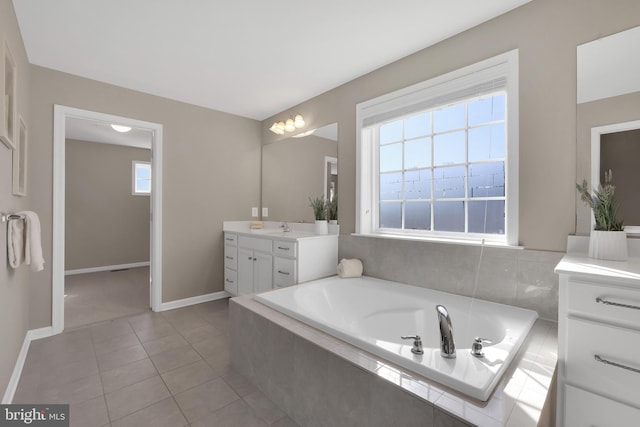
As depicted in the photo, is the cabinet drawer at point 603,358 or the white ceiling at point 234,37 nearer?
the cabinet drawer at point 603,358

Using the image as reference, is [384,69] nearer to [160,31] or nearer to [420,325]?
[160,31]

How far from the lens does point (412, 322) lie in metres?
2.04

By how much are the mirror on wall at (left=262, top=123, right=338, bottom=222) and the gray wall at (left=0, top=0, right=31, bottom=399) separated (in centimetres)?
237

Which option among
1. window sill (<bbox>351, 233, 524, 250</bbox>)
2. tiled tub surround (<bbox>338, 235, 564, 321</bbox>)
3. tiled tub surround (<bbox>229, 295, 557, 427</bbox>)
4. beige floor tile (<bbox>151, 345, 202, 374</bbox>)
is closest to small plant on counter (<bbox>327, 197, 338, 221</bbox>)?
window sill (<bbox>351, 233, 524, 250</bbox>)

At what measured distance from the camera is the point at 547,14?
1.73m

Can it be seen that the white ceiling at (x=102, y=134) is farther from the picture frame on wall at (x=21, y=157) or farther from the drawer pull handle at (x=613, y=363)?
the drawer pull handle at (x=613, y=363)

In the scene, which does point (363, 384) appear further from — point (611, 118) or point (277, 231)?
point (277, 231)

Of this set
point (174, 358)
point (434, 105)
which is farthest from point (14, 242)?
point (434, 105)

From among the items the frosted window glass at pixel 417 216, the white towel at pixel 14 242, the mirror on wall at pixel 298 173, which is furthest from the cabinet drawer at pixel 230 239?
the frosted window glass at pixel 417 216

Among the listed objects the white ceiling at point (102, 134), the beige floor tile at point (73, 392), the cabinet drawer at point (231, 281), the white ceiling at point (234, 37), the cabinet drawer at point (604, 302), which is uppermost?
the white ceiling at point (234, 37)

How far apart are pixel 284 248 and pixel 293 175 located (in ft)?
3.83

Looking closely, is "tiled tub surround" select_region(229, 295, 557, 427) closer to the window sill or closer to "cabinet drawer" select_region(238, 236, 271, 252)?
the window sill

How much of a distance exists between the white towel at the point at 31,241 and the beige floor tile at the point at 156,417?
1135mm

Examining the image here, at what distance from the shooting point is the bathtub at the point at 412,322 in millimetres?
1159
